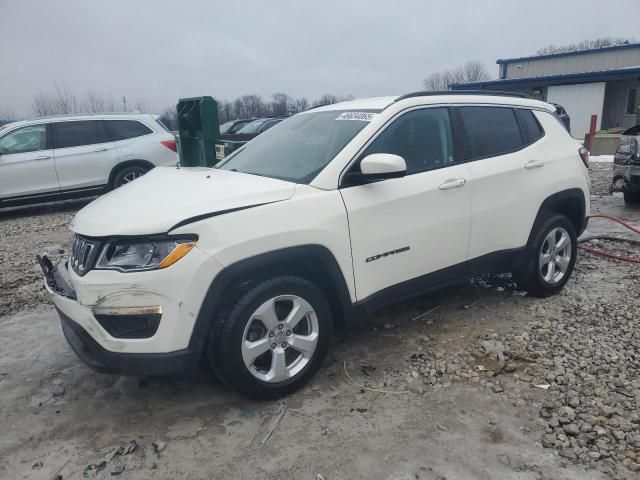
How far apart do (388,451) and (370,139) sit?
192 cm

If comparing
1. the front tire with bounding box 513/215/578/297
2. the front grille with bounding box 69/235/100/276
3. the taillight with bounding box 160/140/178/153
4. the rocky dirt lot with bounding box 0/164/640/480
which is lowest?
the rocky dirt lot with bounding box 0/164/640/480

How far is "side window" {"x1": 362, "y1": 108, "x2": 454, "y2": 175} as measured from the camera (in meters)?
3.49

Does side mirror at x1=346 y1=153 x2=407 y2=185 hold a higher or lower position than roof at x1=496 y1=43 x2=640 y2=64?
lower

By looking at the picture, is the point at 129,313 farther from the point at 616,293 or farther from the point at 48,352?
the point at 616,293

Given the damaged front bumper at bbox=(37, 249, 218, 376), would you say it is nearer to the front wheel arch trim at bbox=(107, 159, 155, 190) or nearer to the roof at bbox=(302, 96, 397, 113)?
the roof at bbox=(302, 96, 397, 113)

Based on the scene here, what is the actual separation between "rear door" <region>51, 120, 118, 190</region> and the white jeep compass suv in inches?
256

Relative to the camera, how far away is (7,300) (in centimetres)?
493

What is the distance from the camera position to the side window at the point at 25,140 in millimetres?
9102

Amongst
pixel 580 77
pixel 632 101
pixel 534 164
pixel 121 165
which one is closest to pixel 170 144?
pixel 121 165

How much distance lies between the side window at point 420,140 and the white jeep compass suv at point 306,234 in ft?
0.03

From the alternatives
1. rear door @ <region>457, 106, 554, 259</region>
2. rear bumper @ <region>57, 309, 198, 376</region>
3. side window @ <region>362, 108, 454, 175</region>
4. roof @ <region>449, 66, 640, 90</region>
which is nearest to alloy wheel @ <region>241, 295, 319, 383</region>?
rear bumper @ <region>57, 309, 198, 376</region>

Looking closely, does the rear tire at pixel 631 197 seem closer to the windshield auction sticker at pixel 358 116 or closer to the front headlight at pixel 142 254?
the windshield auction sticker at pixel 358 116

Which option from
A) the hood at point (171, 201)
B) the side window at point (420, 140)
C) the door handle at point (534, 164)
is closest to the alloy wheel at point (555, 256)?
the door handle at point (534, 164)

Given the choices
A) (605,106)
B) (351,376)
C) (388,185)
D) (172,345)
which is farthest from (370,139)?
(605,106)
